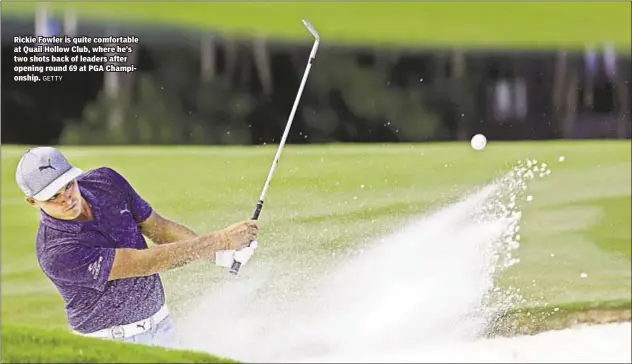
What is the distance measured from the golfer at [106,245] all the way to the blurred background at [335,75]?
0.50 feet

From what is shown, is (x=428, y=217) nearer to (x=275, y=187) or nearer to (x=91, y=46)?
(x=275, y=187)

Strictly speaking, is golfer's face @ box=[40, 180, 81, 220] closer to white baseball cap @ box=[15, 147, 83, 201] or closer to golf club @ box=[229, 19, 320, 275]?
white baseball cap @ box=[15, 147, 83, 201]

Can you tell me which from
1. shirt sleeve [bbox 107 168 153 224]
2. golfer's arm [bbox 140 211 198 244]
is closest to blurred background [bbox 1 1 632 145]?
shirt sleeve [bbox 107 168 153 224]

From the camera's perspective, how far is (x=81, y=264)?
2316 millimetres

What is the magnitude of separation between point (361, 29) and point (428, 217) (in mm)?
632

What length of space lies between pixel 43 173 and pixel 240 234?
59 centimetres

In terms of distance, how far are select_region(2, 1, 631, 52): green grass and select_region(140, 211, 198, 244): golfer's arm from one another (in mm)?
602

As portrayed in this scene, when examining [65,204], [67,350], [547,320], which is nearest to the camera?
[65,204]

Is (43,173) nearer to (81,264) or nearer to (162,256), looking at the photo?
(81,264)

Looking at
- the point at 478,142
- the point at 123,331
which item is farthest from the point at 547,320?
the point at 123,331

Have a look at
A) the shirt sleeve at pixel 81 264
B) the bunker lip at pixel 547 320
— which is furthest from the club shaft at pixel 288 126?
the bunker lip at pixel 547 320

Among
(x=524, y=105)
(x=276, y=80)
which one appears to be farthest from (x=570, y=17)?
(x=276, y=80)

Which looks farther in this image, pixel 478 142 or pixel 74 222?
pixel 478 142

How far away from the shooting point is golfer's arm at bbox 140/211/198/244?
243 cm
